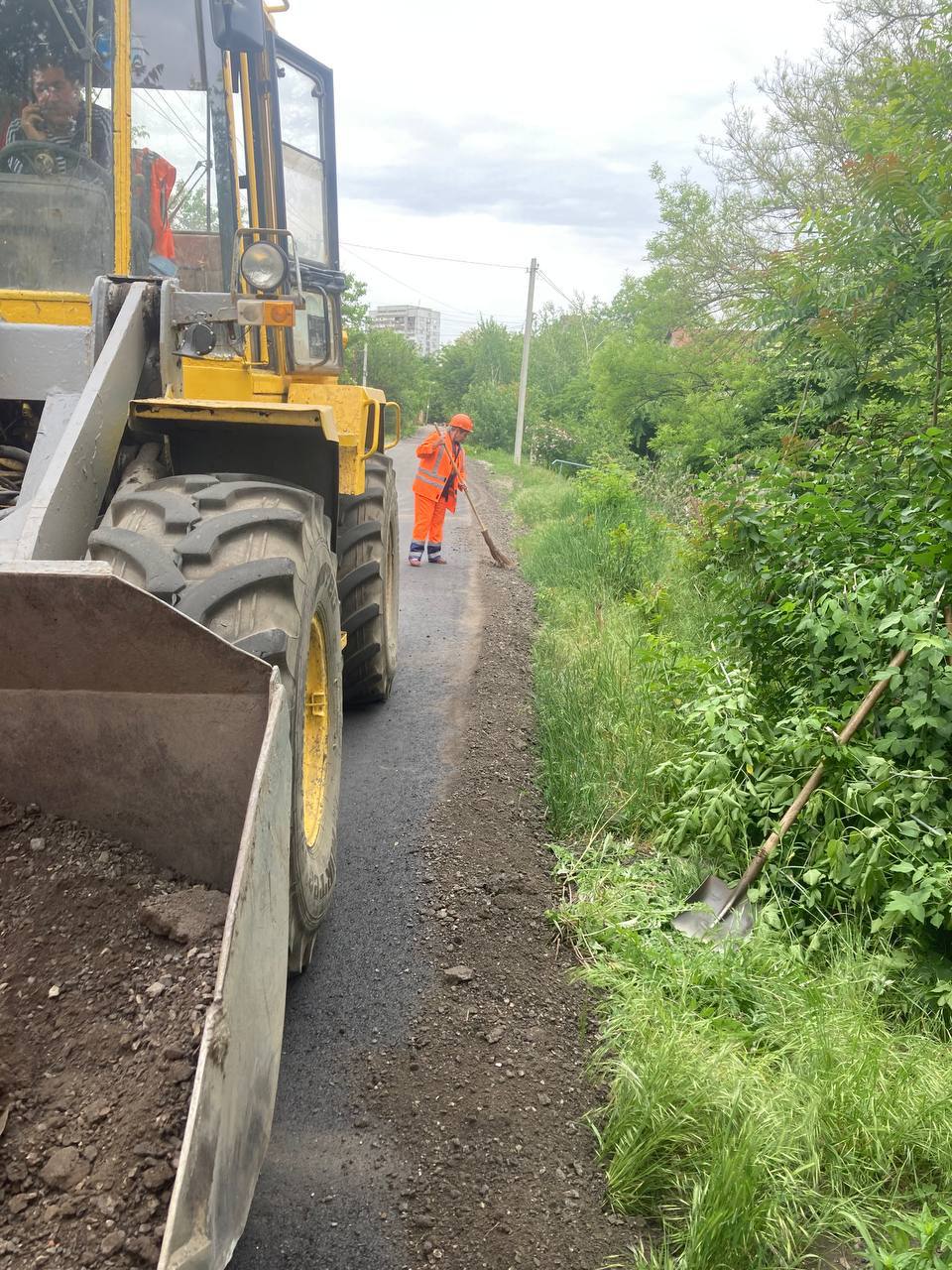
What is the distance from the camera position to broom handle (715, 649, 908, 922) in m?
3.63

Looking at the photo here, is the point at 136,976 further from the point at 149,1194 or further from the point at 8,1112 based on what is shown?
the point at 149,1194

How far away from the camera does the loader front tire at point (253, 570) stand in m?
2.57

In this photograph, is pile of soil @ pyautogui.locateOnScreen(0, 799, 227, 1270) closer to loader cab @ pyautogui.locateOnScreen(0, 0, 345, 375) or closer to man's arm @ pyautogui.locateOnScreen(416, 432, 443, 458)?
loader cab @ pyautogui.locateOnScreen(0, 0, 345, 375)

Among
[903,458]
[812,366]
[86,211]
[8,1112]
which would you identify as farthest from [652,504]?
[8,1112]

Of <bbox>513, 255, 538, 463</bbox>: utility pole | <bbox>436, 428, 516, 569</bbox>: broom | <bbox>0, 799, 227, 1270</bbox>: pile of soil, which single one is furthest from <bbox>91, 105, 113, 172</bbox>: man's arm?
<bbox>513, 255, 538, 463</bbox>: utility pole

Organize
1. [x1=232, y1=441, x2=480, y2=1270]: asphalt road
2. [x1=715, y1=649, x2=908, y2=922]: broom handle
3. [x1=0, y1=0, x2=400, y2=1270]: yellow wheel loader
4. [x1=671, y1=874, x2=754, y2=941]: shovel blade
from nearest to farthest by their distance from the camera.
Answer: [x1=0, y1=0, x2=400, y2=1270]: yellow wheel loader → [x1=232, y1=441, x2=480, y2=1270]: asphalt road → [x1=671, y1=874, x2=754, y2=941]: shovel blade → [x1=715, y1=649, x2=908, y2=922]: broom handle

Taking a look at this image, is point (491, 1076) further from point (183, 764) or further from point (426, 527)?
point (426, 527)

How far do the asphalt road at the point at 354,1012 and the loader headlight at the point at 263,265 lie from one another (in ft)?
7.37

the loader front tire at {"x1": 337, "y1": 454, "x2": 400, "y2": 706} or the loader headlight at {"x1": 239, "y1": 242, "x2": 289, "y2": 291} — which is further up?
the loader headlight at {"x1": 239, "y1": 242, "x2": 289, "y2": 291}

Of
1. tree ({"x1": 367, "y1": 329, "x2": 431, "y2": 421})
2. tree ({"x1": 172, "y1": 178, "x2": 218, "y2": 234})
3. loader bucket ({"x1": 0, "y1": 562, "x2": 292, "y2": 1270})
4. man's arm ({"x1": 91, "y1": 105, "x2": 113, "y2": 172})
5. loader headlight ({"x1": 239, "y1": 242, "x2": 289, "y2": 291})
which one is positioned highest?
man's arm ({"x1": 91, "y1": 105, "x2": 113, "y2": 172})

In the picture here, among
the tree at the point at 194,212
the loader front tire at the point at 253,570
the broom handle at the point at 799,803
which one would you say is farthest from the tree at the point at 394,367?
the loader front tire at the point at 253,570

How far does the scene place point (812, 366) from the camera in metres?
6.49

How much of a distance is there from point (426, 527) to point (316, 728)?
25.5 ft

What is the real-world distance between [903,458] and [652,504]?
8.51 m
